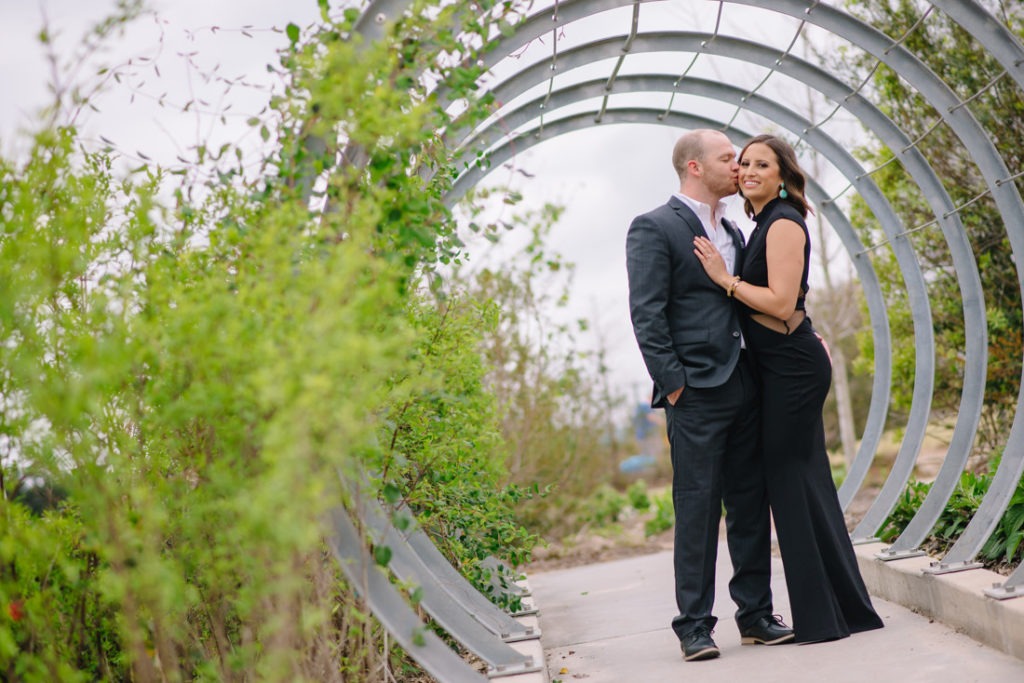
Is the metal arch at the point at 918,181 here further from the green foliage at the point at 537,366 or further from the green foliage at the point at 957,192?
the green foliage at the point at 537,366

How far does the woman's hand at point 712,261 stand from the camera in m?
4.00

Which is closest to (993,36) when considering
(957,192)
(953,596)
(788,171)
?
(788,171)

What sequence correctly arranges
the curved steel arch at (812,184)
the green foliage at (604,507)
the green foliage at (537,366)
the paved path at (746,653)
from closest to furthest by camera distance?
the paved path at (746,653), the curved steel arch at (812,184), the green foliage at (537,366), the green foliage at (604,507)

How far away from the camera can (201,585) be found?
2.62 metres

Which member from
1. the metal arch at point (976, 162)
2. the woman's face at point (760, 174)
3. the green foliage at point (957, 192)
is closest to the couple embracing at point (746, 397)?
the woman's face at point (760, 174)

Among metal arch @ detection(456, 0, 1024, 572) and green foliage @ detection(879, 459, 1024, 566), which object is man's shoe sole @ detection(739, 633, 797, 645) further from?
green foliage @ detection(879, 459, 1024, 566)

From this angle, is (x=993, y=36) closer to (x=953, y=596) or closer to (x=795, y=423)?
(x=795, y=423)

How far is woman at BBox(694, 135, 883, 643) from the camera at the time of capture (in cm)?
392

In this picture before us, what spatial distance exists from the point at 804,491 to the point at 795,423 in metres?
0.29

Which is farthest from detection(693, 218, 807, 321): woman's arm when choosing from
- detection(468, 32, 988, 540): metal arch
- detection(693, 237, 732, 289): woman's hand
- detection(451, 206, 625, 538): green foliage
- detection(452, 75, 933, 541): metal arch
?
detection(451, 206, 625, 538): green foliage

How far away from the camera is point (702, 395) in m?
3.94

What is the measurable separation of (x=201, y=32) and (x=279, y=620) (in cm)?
179

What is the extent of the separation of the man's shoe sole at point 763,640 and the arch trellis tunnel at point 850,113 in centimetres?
76

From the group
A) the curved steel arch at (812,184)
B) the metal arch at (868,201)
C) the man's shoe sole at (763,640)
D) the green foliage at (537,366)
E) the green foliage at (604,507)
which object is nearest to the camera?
the man's shoe sole at (763,640)
